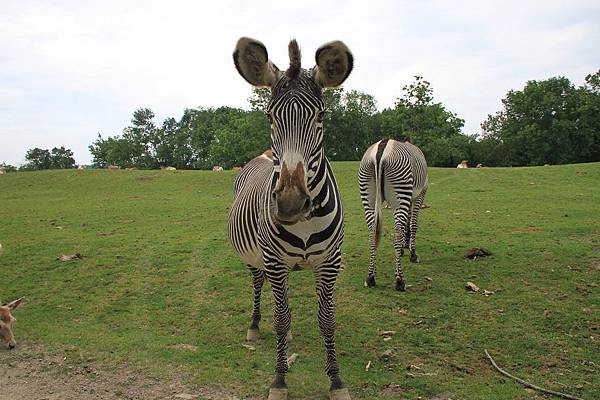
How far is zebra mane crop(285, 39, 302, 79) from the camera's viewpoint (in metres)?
4.14

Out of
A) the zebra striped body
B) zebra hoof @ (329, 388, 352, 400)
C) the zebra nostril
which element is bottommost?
zebra hoof @ (329, 388, 352, 400)

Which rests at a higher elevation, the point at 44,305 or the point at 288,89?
the point at 288,89

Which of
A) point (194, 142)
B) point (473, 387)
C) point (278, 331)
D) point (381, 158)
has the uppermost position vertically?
point (194, 142)

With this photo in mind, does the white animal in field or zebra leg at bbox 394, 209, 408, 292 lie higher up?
zebra leg at bbox 394, 209, 408, 292

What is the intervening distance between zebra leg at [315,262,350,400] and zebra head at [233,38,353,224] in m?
1.06

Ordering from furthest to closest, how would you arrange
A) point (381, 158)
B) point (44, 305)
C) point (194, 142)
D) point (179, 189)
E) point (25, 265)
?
point (194, 142), point (179, 189), point (25, 265), point (381, 158), point (44, 305)

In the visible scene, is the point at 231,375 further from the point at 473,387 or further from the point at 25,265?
the point at 25,265

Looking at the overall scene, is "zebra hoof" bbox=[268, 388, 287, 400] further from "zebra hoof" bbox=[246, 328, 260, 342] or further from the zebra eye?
the zebra eye

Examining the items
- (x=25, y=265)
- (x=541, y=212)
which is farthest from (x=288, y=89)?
(x=541, y=212)

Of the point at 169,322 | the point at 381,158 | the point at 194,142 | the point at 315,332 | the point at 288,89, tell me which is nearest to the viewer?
the point at 288,89

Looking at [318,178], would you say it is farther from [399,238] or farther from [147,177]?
[147,177]

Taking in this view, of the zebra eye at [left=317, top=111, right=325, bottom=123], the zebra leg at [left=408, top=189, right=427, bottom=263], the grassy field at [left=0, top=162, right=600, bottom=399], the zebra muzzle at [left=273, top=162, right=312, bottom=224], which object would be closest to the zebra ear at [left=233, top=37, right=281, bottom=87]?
the zebra eye at [left=317, top=111, right=325, bottom=123]

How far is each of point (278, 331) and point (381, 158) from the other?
16.3 ft

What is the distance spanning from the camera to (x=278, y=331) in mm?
5074
